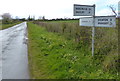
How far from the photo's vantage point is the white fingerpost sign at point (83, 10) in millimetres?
5324

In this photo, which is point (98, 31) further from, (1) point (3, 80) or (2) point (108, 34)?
(1) point (3, 80)

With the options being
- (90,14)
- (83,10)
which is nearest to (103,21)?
(90,14)

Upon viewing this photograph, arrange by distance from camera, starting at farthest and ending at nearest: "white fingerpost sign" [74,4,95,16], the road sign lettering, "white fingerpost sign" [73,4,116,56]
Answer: "white fingerpost sign" [74,4,95,16] < "white fingerpost sign" [73,4,116,56] < the road sign lettering

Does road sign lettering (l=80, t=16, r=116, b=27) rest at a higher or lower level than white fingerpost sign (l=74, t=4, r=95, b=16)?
lower

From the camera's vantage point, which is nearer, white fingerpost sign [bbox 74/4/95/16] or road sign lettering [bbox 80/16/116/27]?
road sign lettering [bbox 80/16/116/27]

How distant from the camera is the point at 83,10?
539 centimetres

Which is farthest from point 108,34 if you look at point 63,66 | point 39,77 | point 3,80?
point 3,80

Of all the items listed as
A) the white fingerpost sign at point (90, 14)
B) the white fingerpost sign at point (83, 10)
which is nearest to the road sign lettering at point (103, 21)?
the white fingerpost sign at point (90, 14)

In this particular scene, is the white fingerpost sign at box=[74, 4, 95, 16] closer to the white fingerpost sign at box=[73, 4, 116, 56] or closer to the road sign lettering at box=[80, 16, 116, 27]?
the white fingerpost sign at box=[73, 4, 116, 56]

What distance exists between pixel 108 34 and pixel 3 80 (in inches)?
159

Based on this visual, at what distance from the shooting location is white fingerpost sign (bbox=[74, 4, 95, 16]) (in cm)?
532

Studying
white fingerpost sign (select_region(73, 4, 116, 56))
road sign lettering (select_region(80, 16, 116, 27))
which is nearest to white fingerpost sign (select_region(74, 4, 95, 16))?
white fingerpost sign (select_region(73, 4, 116, 56))

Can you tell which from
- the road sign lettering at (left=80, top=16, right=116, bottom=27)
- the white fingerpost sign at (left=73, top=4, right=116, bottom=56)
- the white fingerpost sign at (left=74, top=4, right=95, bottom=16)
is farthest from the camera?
the white fingerpost sign at (left=74, top=4, right=95, bottom=16)

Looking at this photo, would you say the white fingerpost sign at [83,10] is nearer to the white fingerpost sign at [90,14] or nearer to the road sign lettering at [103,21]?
the white fingerpost sign at [90,14]
